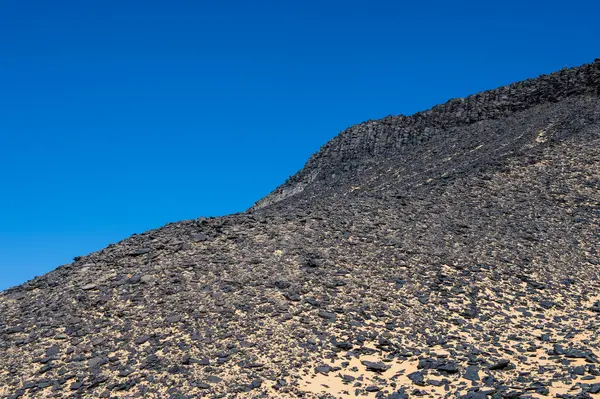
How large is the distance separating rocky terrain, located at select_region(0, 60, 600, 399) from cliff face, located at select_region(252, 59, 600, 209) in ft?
55.2

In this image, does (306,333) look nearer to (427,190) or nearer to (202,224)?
(202,224)

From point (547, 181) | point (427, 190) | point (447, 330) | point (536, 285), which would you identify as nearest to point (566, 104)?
point (547, 181)

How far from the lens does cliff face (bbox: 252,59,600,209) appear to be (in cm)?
3556

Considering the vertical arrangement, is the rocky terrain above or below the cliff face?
below

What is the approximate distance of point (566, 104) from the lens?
107 ft

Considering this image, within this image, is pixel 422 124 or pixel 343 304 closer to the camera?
pixel 343 304

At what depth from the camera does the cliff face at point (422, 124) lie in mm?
35562

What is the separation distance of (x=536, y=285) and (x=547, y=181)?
6.71 metres

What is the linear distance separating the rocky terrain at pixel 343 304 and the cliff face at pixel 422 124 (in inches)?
663

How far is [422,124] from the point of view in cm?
3988

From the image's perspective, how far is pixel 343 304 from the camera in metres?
12.4

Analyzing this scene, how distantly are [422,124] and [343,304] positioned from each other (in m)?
29.0

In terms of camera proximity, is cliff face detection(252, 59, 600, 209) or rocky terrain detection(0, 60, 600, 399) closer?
rocky terrain detection(0, 60, 600, 399)

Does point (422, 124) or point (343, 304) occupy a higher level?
point (422, 124)
